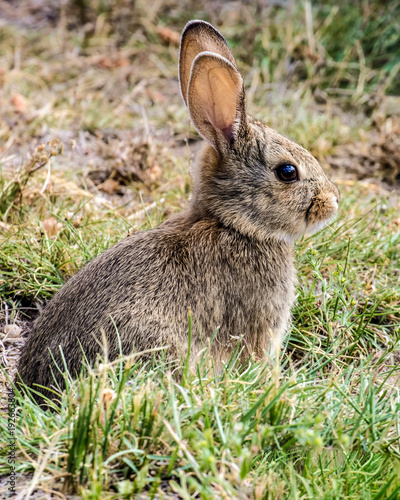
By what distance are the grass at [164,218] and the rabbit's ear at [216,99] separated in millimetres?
973

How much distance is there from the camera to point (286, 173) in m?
3.87

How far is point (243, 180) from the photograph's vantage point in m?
3.83

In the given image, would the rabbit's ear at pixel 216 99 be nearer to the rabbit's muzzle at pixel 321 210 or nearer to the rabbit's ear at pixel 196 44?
the rabbit's ear at pixel 196 44

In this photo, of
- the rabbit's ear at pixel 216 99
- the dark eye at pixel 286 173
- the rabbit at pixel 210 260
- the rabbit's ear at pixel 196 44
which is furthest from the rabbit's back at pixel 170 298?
the rabbit's ear at pixel 196 44

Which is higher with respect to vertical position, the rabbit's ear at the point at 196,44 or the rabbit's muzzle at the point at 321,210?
the rabbit's ear at the point at 196,44

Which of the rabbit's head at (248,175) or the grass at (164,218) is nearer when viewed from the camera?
the grass at (164,218)

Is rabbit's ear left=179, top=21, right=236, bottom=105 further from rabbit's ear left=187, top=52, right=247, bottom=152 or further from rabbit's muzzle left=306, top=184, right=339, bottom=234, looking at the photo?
rabbit's muzzle left=306, top=184, right=339, bottom=234

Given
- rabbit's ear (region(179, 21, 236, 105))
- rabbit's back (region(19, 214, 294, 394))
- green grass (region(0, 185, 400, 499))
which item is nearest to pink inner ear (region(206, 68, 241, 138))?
rabbit's ear (region(179, 21, 236, 105))

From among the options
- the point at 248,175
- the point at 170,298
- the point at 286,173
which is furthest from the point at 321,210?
the point at 170,298

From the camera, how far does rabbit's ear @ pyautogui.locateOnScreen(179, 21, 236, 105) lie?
12.9 feet

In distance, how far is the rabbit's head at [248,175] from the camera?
3.77 meters

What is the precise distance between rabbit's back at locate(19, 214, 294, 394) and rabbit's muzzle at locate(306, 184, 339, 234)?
22 cm

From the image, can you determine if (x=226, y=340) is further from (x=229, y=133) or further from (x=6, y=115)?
(x=6, y=115)

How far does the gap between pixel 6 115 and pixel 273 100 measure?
9.74ft
